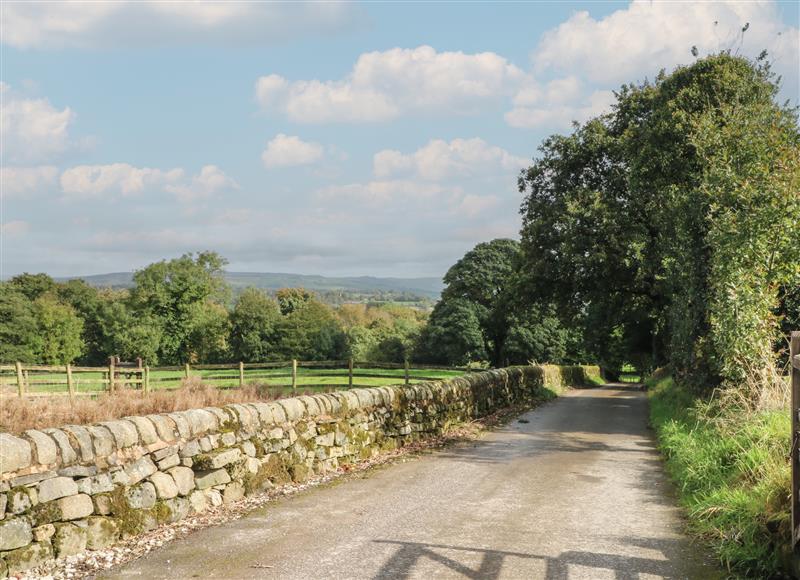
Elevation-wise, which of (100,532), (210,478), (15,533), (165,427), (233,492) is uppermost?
(165,427)

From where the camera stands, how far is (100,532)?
609 cm

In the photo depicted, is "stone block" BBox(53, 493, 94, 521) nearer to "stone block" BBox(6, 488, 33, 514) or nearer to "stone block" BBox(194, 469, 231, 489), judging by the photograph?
"stone block" BBox(6, 488, 33, 514)

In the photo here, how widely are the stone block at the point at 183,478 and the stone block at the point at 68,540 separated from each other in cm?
126

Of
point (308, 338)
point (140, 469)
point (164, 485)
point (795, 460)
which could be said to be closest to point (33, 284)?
point (308, 338)

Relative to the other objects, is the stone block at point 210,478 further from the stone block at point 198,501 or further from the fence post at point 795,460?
the fence post at point 795,460

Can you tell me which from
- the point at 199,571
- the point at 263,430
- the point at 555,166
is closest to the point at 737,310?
the point at 263,430

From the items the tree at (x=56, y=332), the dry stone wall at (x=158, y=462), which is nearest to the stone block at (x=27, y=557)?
the dry stone wall at (x=158, y=462)

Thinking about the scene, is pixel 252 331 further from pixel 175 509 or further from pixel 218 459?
pixel 175 509

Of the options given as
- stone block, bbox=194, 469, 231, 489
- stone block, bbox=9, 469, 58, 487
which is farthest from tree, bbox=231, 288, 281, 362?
stone block, bbox=9, 469, 58, 487

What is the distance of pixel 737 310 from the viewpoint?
11.2 m

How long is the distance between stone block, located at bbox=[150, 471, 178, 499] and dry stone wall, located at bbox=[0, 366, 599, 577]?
0.03 ft

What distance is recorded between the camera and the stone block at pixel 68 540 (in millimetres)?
5730

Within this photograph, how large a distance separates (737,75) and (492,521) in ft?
51.5

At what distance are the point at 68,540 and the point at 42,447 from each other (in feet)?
2.74
